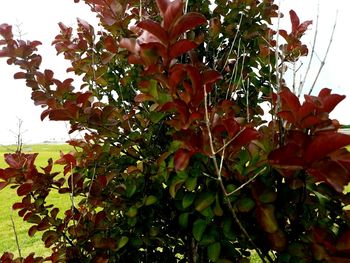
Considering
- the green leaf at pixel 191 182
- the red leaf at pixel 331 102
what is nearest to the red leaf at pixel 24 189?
the green leaf at pixel 191 182

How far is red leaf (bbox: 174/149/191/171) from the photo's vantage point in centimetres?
119

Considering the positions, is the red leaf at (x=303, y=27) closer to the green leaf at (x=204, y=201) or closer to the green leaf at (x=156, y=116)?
the green leaf at (x=156, y=116)

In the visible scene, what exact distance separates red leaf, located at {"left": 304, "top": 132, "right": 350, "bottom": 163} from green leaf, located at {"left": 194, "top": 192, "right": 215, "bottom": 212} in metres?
0.41

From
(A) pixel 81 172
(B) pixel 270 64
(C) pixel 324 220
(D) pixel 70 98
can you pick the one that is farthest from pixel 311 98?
(A) pixel 81 172

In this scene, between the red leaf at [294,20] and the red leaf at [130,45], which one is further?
the red leaf at [294,20]

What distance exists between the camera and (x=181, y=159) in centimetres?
121

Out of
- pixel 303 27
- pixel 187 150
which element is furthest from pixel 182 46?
pixel 303 27

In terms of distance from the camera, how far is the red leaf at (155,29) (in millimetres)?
1114

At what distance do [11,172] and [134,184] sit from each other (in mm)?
616

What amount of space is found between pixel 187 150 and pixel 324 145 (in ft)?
1.42

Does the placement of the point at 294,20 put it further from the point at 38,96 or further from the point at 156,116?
the point at 38,96

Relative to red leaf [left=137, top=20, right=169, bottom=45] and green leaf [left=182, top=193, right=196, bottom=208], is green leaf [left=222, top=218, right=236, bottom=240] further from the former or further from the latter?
red leaf [left=137, top=20, right=169, bottom=45]

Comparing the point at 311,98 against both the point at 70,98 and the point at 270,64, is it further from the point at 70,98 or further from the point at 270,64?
the point at 70,98

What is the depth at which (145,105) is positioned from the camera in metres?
2.08
